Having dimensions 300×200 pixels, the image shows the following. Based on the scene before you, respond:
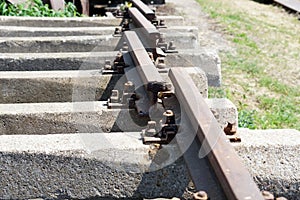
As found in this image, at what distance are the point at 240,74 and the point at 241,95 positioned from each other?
2.88 ft

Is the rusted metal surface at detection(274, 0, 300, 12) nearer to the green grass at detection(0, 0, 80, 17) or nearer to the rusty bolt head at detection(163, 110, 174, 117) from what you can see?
the green grass at detection(0, 0, 80, 17)

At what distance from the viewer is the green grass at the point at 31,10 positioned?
6730 millimetres

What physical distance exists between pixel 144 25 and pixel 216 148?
9.22ft

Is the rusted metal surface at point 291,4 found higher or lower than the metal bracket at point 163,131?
lower

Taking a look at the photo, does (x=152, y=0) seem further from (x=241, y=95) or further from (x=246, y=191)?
(x=246, y=191)

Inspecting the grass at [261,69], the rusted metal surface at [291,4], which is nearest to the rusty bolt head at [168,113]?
the grass at [261,69]

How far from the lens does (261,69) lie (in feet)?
24.3

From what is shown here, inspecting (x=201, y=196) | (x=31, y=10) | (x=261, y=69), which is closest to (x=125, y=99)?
(x=201, y=196)

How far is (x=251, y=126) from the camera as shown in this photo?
482cm

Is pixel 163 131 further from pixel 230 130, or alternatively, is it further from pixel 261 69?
pixel 261 69

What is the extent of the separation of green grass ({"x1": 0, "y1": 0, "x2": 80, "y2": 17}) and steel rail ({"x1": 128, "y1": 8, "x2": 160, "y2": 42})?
1408 millimetres

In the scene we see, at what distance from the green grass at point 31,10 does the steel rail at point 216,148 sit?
4.25 m

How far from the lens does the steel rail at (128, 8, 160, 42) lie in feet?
14.7

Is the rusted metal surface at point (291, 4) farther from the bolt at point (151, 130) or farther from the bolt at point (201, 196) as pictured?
the bolt at point (201, 196)
